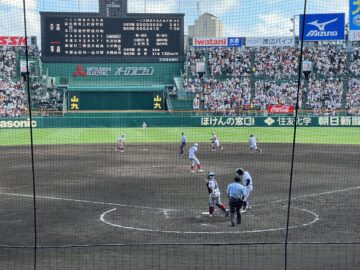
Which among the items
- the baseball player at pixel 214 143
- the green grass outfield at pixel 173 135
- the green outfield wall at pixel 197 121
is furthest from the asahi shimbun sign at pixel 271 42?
the baseball player at pixel 214 143

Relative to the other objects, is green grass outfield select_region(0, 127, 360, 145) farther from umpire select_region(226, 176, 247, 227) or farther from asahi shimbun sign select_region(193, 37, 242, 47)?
umpire select_region(226, 176, 247, 227)

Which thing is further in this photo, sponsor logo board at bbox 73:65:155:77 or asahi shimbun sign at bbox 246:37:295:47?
asahi shimbun sign at bbox 246:37:295:47

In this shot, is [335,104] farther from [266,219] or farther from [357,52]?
[266,219]

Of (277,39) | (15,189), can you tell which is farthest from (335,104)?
(15,189)

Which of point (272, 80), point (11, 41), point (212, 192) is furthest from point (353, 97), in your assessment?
point (212, 192)

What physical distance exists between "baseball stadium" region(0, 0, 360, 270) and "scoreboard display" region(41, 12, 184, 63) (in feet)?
0.48

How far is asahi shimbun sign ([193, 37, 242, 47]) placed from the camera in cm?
6968

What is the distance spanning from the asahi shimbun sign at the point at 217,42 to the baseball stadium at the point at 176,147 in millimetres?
210

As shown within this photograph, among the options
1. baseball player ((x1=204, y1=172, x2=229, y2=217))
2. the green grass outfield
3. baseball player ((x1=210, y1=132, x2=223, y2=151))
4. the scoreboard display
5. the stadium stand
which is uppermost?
the scoreboard display

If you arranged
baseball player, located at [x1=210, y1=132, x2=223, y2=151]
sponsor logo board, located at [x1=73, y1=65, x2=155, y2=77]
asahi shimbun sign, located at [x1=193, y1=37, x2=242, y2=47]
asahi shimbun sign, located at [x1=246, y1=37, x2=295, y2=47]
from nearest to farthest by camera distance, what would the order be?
baseball player, located at [x1=210, y1=132, x2=223, y2=151]
sponsor logo board, located at [x1=73, y1=65, x2=155, y2=77]
asahi shimbun sign, located at [x1=246, y1=37, x2=295, y2=47]
asahi shimbun sign, located at [x1=193, y1=37, x2=242, y2=47]

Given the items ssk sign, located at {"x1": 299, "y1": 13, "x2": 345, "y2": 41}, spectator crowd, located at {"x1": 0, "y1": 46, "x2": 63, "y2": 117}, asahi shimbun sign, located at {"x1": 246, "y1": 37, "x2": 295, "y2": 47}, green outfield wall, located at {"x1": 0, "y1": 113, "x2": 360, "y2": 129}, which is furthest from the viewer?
asahi shimbun sign, located at {"x1": 246, "y1": 37, "x2": 295, "y2": 47}

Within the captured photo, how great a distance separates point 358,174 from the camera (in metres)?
27.6

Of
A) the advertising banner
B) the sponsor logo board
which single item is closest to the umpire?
the advertising banner

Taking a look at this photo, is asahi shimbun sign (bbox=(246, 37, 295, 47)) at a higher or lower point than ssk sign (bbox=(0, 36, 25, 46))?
higher
